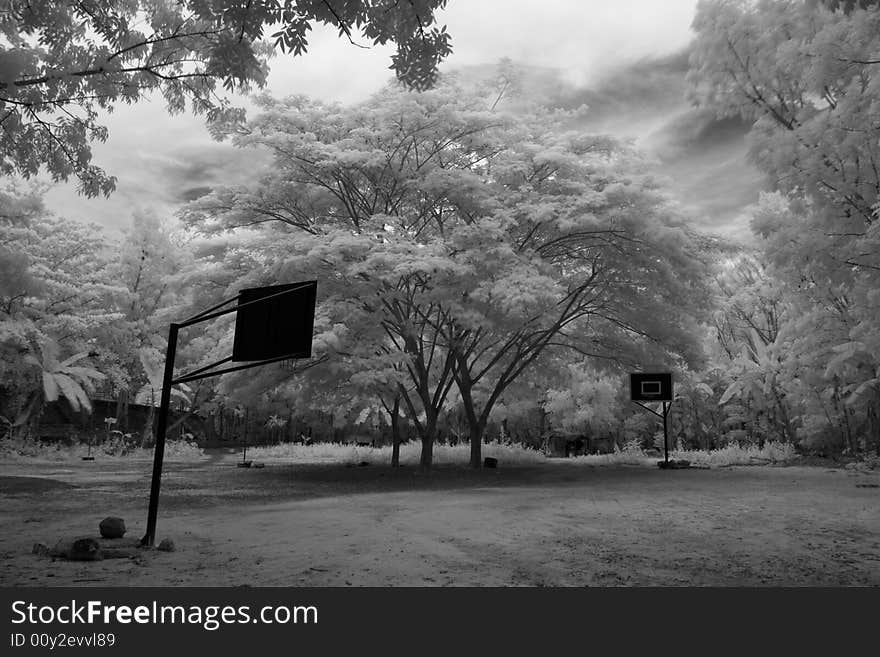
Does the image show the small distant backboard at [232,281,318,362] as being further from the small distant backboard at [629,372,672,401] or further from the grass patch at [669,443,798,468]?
the grass patch at [669,443,798,468]

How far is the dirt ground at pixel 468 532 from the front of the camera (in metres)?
4.07

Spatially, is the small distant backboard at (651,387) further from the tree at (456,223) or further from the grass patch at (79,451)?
the grass patch at (79,451)

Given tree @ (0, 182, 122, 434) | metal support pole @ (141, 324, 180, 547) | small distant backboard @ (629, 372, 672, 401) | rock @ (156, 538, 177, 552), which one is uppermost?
tree @ (0, 182, 122, 434)

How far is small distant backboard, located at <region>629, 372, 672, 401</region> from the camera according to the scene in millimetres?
16656

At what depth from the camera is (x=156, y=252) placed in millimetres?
23781

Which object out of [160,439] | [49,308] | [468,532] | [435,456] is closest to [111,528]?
[160,439]

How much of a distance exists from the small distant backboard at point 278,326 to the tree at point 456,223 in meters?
5.50

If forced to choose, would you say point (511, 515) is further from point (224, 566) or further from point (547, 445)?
point (547, 445)

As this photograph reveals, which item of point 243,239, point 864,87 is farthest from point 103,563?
point 243,239

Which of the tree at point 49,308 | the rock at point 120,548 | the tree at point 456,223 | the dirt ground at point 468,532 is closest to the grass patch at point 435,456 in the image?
the tree at point 456,223

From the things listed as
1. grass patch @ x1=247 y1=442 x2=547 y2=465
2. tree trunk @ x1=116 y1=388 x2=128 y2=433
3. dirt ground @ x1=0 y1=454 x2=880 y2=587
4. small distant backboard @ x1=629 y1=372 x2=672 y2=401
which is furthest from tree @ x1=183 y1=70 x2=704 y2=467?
tree trunk @ x1=116 y1=388 x2=128 y2=433

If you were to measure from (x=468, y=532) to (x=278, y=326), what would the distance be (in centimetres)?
262

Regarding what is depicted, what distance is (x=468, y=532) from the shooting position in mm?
5680

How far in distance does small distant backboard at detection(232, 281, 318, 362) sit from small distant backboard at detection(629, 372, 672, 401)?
13.7m
